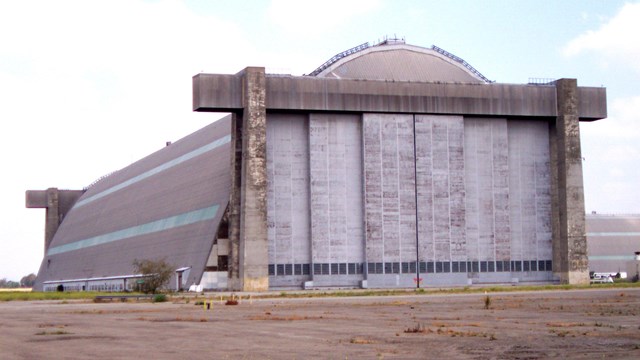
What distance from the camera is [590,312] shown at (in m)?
39.3

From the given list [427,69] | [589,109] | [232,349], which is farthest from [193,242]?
[232,349]

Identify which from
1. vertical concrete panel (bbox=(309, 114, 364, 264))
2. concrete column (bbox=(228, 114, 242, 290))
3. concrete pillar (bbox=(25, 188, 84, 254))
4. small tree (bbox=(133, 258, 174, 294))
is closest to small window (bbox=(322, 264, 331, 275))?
vertical concrete panel (bbox=(309, 114, 364, 264))

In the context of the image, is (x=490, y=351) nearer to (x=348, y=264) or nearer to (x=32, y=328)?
(x=32, y=328)

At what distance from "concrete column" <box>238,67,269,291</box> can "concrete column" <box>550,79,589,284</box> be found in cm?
3240

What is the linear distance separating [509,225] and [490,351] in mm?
75809

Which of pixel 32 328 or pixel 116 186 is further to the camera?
pixel 116 186

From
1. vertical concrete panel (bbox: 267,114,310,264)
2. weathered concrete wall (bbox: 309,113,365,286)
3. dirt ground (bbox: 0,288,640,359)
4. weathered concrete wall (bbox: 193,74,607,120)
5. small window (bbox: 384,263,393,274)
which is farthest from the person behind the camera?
small window (bbox: 384,263,393,274)

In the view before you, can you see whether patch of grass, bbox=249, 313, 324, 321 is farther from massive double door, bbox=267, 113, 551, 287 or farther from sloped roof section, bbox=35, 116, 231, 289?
sloped roof section, bbox=35, 116, 231, 289

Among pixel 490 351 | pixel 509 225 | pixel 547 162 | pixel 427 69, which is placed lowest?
pixel 490 351

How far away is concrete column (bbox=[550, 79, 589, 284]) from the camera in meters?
96.1

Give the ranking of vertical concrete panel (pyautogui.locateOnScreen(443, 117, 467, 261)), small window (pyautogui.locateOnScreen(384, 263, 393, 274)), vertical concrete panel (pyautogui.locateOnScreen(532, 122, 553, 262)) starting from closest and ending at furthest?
small window (pyautogui.locateOnScreen(384, 263, 393, 274)), vertical concrete panel (pyautogui.locateOnScreen(443, 117, 467, 261)), vertical concrete panel (pyautogui.locateOnScreen(532, 122, 553, 262))

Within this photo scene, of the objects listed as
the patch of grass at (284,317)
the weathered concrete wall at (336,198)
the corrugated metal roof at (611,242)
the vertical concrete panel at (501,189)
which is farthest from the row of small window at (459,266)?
the corrugated metal roof at (611,242)

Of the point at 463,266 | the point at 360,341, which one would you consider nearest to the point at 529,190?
the point at 463,266

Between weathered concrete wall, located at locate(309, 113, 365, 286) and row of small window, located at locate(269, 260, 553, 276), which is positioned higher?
weathered concrete wall, located at locate(309, 113, 365, 286)
